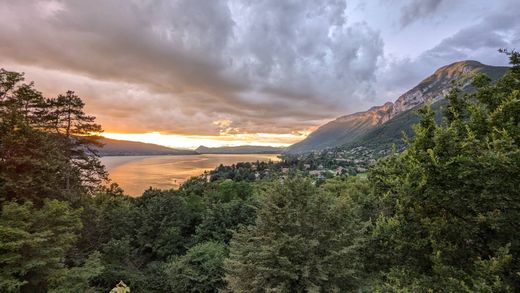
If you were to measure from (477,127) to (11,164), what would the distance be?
20465 millimetres

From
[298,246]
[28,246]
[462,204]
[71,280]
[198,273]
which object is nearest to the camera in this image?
[462,204]

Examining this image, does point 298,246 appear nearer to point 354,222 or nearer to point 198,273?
point 354,222

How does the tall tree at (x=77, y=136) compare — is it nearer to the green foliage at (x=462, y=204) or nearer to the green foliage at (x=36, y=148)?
the green foliage at (x=36, y=148)

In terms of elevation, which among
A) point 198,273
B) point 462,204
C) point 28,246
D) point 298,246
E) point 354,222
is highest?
point 462,204

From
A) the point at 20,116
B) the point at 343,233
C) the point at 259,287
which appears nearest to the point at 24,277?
the point at 20,116

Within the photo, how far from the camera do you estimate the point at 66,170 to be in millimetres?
19516

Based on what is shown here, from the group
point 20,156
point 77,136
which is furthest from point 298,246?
point 77,136

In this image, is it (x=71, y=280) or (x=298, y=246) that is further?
(x=71, y=280)

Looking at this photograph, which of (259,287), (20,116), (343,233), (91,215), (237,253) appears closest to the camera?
(259,287)

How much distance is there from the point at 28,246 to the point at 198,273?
1214 cm

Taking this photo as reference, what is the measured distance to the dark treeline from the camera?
8.05 metres

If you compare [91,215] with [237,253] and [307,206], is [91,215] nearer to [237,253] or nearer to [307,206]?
[237,253]

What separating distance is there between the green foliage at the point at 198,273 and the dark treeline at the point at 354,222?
0.09 m

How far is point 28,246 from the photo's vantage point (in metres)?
11.9
